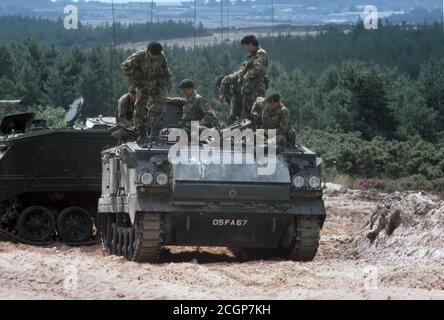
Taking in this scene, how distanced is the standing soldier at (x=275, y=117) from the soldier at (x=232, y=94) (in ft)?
4.12

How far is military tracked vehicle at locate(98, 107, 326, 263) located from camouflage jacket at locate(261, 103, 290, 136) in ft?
1.33

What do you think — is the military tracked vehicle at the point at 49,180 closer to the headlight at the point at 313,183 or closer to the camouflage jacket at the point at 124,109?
the camouflage jacket at the point at 124,109

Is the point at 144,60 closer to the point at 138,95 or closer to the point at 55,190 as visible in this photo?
the point at 138,95

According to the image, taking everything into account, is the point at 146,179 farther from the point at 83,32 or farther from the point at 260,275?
the point at 83,32

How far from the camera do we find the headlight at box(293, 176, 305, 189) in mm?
15297

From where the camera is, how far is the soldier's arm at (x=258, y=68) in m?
17.2

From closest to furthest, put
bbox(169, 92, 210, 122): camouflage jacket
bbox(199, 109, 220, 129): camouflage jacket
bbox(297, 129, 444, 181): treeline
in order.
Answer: bbox(199, 109, 220, 129): camouflage jacket, bbox(169, 92, 210, 122): camouflage jacket, bbox(297, 129, 444, 181): treeline

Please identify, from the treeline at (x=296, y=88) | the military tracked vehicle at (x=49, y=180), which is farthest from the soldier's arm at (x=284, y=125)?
the treeline at (x=296, y=88)

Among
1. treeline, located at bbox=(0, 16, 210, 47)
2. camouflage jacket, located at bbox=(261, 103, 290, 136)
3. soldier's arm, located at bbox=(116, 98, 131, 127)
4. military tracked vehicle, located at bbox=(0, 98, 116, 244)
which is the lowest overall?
treeline, located at bbox=(0, 16, 210, 47)

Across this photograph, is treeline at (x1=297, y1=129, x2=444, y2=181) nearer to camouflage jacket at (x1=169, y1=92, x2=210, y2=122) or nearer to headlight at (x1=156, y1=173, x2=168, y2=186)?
camouflage jacket at (x1=169, y1=92, x2=210, y2=122)

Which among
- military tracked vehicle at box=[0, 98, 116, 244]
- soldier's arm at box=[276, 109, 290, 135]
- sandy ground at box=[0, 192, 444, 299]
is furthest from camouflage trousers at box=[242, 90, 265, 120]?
military tracked vehicle at box=[0, 98, 116, 244]

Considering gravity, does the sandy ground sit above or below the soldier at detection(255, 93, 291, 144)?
below

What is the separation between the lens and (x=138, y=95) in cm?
1741

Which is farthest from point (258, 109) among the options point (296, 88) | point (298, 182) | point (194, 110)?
point (296, 88)
